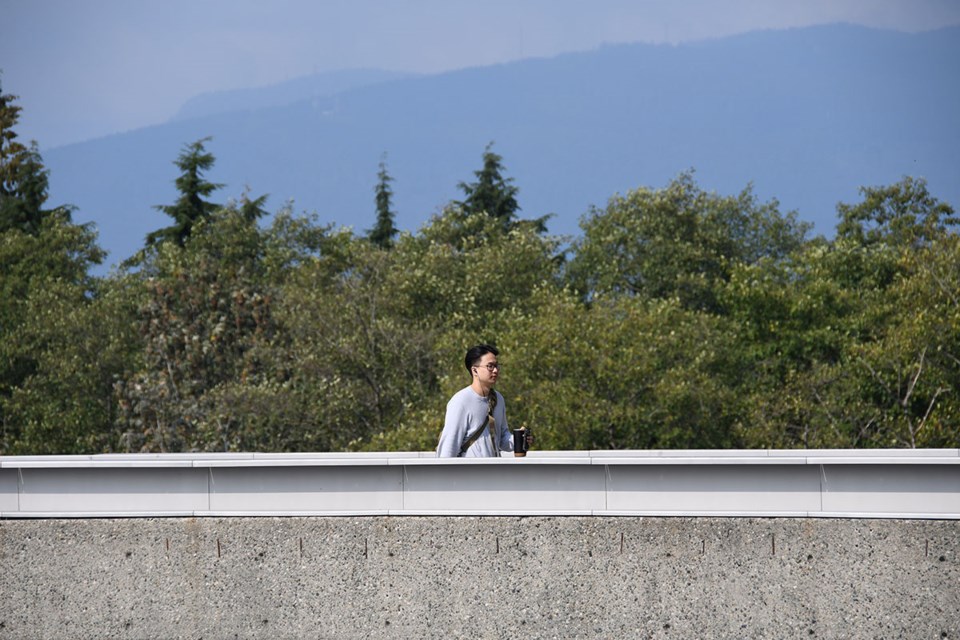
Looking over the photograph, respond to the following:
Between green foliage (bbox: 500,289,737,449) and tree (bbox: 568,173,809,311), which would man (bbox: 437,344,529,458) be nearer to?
green foliage (bbox: 500,289,737,449)

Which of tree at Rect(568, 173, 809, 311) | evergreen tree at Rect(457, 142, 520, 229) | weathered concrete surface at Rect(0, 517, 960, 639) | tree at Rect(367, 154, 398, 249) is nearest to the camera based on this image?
weathered concrete surface at Rect(0, 517, 960, 639)

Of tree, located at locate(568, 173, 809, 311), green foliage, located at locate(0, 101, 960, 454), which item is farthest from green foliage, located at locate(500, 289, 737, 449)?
tree, located at locate(568, 173, 809, 311)

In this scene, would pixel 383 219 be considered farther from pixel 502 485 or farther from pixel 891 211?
pixel 502 485

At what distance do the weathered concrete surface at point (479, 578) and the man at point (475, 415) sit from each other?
1.76ft

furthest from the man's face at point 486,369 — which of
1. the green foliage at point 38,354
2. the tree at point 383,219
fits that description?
the tree at point 383,219

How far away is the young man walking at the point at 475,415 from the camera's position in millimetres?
9164

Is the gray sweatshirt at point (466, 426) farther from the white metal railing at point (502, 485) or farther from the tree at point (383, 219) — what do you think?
the tree at point (383, 219)

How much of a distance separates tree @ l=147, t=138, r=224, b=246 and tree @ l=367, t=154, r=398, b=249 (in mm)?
10988

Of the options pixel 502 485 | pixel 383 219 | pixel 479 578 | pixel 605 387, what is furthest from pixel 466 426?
pixel 383 219

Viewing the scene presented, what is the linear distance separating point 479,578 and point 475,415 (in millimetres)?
1146

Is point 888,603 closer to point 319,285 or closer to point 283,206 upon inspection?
point 319,285

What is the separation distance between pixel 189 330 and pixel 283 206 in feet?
83.0

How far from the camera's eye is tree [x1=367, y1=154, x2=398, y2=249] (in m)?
70.6

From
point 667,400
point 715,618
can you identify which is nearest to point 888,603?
point 715,618
